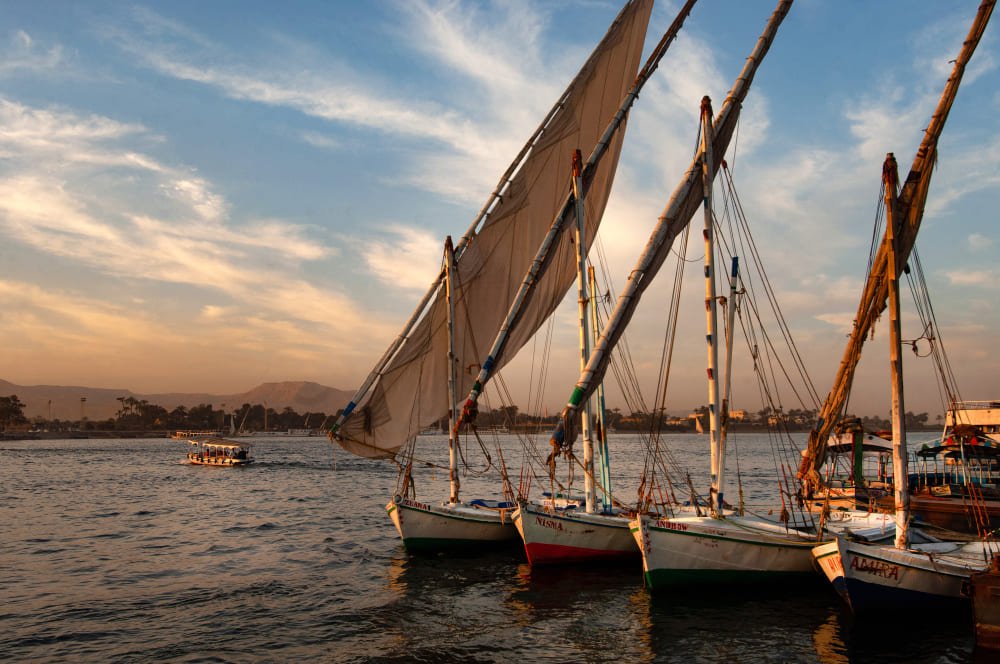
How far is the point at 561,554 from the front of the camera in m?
24.2

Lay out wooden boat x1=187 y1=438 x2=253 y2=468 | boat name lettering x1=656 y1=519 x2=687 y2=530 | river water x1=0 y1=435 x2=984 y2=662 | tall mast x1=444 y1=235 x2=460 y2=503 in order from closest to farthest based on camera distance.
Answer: river water x1=0 y1=435 x2=984 y2=662, boat name lettering x1=656 y1=519 x2=687 y2=530, tall mast x1=444 y1=235 x2=460 y2=503, wooden boat x1=187 y1=438 x2=253 y2=468

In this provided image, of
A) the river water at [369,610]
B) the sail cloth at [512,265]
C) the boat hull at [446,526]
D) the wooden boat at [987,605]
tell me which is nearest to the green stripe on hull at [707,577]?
the river water at [369,610]

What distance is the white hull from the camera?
56.2 feet

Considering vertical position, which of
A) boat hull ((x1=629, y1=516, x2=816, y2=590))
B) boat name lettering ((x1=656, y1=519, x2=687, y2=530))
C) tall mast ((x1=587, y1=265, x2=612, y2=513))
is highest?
tall mast ((x1=587, y1=265, x2=612, y2=513))

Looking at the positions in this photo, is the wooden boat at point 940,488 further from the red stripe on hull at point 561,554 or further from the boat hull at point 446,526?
the boat hull at point 446,526

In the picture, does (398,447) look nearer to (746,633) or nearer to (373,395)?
(373,395)

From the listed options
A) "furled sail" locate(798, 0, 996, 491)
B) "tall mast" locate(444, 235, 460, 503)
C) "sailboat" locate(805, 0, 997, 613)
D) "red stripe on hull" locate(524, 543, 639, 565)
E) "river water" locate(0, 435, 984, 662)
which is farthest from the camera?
"tall mast" locate(444, 235, 460, 503)

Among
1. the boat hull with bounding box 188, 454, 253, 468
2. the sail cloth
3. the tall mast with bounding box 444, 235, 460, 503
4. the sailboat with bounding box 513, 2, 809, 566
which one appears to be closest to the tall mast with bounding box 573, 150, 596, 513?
the sailboat with bounding box 513, 2, 809, 566

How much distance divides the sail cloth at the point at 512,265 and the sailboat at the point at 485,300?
45mm

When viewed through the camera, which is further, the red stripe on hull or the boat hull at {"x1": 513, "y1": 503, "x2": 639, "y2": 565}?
the red stripe on hull

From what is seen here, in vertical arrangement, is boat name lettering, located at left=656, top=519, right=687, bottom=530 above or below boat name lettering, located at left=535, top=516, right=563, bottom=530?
above

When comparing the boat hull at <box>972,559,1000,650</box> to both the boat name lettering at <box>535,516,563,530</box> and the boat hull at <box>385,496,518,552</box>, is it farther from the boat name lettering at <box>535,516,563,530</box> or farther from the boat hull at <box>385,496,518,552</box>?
the boat hull at <box>385,496,518,552</box>

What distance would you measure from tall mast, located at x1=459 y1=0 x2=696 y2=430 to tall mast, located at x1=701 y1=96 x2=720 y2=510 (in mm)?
4351

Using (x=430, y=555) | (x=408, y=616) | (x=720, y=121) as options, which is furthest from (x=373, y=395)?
(x=720, y=121)
